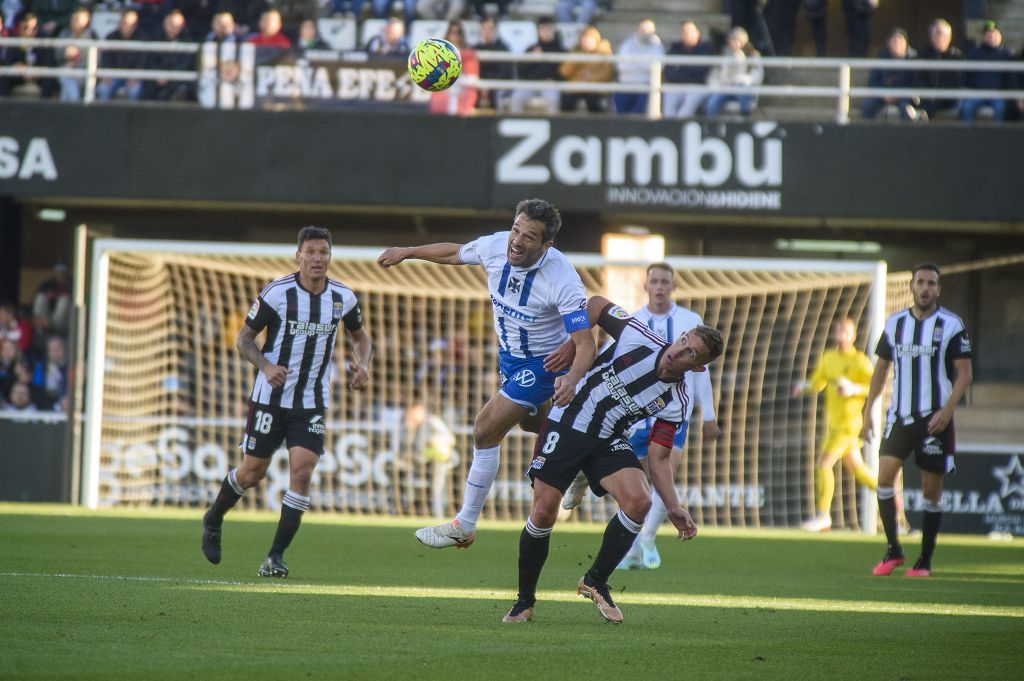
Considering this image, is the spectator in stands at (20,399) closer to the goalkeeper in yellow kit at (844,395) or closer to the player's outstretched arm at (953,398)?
the goalkeeper in yellow kit at (844,395)

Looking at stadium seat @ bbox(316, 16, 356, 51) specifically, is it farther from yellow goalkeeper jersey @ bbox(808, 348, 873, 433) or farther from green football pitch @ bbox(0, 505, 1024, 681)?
green football pitch @ bbox(0, 505, 1024, 681)

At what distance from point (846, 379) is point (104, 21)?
11.7 m

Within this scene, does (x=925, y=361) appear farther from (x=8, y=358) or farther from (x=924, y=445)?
(x=8, y=358)

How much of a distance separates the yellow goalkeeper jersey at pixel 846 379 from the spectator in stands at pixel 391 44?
19.8 ft

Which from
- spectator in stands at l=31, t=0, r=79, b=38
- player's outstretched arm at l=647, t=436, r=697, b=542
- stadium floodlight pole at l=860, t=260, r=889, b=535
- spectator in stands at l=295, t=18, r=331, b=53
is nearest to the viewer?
player's outstretched arm at l=647, t=436, r=697, b=542

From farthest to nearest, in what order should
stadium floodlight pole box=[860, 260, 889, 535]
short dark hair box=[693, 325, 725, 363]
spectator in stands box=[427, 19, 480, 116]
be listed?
spectator in stands box=[427, 19, 480, 116]
stadium floodlight pole box=[860, 260, 889, 535]
short dark hair box=[693, 325, 725, 363]

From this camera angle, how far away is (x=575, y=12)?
19625mm

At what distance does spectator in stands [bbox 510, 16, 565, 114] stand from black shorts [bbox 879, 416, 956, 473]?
26.6ft

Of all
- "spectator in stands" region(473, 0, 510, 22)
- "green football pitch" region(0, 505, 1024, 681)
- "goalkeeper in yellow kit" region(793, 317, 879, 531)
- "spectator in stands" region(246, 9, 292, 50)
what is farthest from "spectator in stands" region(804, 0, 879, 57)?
"green football pitch" region(0, 505, 1024, 681)

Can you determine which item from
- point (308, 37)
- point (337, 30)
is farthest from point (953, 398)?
point (337, 30)

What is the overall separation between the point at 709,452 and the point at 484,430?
8.88 meters

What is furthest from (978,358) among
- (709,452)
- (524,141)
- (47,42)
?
(47,42)

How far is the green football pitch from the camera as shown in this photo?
518 centimetres

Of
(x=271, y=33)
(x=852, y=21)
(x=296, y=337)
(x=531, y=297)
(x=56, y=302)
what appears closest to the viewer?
(x=531, y=297)
